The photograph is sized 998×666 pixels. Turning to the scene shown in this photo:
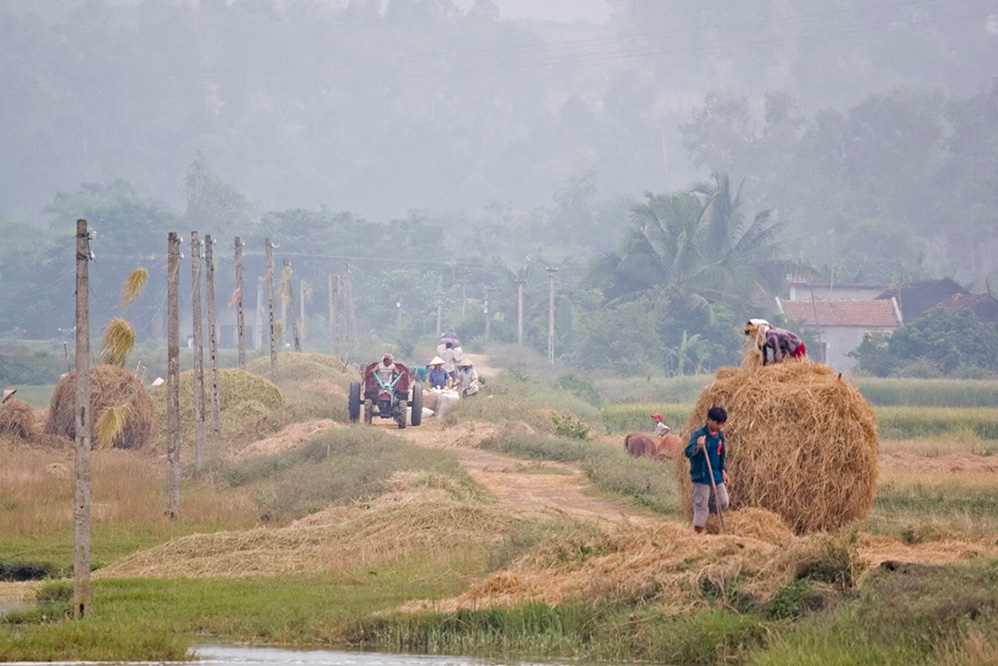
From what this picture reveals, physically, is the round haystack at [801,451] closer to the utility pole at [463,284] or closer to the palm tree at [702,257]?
the palm tree at [702,257]

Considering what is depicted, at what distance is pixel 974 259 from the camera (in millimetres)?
116250

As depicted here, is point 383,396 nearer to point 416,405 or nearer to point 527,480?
point 416,405

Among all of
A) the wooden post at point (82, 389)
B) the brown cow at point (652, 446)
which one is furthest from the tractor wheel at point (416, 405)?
the wooden post at point (82, 389)

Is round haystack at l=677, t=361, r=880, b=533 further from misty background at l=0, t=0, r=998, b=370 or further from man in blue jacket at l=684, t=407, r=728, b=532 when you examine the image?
misty background at l=0, t=0, r=998, b=370

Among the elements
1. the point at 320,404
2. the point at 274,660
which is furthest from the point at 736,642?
the point at 320,404

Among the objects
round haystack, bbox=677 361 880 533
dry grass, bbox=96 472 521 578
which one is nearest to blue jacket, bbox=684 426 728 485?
round haystack, bbox=677 361 880 533

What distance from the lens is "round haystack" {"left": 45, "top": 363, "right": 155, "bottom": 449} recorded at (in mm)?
31469

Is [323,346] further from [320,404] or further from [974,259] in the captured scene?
[320,404]

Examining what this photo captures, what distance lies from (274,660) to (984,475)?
18438 millimetres

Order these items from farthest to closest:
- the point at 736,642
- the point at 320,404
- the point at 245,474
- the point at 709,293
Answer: the point at 709,293
the point at 320,404
the point at 245,474
the point at 736,642

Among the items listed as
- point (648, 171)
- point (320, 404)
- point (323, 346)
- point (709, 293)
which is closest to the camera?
point (320, 404)

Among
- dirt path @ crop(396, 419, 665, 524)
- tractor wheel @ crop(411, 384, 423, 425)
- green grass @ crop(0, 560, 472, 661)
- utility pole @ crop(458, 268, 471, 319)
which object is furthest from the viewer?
utility pole @ crop(458, 268, 471, 319)

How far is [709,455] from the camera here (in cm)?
1556

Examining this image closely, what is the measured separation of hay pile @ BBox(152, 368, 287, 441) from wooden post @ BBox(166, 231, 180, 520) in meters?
9.92
